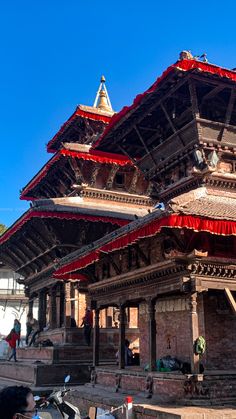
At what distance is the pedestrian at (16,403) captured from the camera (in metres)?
2.77

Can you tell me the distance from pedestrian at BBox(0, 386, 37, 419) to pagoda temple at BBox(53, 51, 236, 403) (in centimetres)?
690

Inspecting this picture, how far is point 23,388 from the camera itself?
9.39 feet

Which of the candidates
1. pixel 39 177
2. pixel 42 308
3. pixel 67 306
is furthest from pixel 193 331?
pixel 39 177

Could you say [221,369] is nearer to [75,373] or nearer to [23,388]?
[75,373]

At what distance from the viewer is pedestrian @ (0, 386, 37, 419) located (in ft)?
9.09

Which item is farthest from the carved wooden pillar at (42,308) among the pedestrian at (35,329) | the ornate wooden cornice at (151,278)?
the ornate wooden cornice at (151,278)

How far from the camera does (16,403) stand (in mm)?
2795

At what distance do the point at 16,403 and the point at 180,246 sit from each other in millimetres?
8152

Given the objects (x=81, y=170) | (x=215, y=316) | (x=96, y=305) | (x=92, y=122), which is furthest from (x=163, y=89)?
(x=92, y=122)

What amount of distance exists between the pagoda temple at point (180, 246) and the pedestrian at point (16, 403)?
22.7 feet

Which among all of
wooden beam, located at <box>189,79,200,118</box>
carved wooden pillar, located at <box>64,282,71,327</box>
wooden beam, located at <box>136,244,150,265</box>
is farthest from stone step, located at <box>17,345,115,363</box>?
wooden beam, located at <box>189,79,200,118</box>

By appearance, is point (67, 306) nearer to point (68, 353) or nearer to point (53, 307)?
point (68, 353)

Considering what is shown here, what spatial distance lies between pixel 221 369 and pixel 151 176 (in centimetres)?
665

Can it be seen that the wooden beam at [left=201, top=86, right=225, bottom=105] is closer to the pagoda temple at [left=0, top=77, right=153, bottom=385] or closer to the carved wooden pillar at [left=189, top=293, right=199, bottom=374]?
the pagoda temple at [left=0, top=77, right=153, bottom=385]
